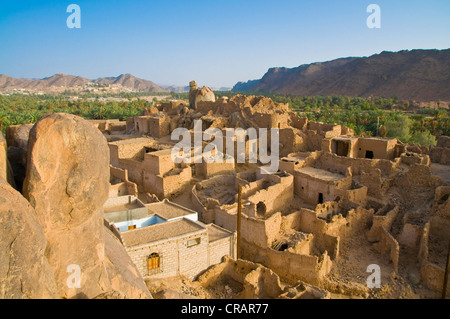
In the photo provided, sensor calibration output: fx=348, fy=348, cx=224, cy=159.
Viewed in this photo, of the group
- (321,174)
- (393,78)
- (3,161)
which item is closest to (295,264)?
(321,174)

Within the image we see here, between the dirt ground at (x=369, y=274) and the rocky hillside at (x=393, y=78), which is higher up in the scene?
the rocky hillside at (x=393, y=78)

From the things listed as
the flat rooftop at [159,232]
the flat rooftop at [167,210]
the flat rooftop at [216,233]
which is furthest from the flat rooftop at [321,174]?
the flat rooftop at [159,232]

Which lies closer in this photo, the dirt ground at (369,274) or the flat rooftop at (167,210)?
the dirt ground at (369,274)

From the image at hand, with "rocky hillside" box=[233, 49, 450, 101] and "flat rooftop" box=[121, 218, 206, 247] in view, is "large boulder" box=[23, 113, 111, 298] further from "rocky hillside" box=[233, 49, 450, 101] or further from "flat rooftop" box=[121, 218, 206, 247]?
"rocky hillside" box=[233, 49, 450, 101]

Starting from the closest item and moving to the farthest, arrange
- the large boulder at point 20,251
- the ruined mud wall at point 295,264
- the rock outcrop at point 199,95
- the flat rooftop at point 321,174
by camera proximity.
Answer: the large boulder at point 20,251 < the ruined mud wall at point 295,264 < the flat rooftop at point 321,174 < the rock outcrop at point 199,95

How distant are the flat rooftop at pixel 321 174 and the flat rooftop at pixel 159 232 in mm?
7605

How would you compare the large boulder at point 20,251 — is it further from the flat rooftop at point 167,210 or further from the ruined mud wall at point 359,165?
the ruined mud wall at point 359,165

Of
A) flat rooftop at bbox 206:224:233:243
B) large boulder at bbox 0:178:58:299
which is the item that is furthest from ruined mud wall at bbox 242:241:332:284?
large boulder at bbox 0:178:58:299

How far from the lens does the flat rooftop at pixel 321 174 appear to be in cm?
1644

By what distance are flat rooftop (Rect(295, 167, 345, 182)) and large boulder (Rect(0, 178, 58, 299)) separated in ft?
43.5

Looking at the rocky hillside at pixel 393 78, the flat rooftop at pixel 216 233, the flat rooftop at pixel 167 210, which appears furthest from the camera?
the rocky hillside at pixel 393 78

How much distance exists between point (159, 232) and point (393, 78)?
289 feet

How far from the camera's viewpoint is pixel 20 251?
14.9 ft
